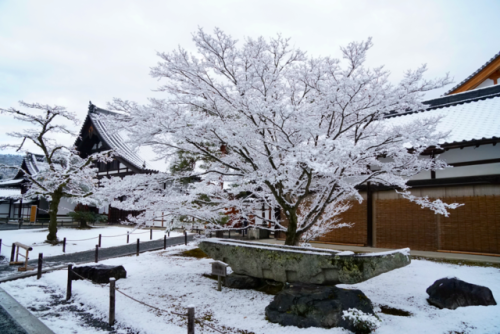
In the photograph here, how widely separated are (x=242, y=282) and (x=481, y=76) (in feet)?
52.6

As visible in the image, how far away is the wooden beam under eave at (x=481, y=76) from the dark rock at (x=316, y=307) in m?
15.1

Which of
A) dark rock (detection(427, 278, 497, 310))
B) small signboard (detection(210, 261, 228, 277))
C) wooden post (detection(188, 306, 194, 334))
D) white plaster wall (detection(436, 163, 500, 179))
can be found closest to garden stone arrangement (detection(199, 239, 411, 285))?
small signboard (detection(210, 261, 228, 277))

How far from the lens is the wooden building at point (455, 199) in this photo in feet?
31.4

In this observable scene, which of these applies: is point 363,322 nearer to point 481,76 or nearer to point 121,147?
point 481,76

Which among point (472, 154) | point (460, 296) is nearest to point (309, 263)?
point (460, 296)

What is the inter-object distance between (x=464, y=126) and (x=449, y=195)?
269cm

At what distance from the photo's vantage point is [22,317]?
5480mm

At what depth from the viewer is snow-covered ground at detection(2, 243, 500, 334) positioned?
496cm

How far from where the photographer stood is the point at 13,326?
515 centimetres

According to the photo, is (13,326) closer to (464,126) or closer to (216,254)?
(216,254)

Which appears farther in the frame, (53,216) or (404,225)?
(53,216)

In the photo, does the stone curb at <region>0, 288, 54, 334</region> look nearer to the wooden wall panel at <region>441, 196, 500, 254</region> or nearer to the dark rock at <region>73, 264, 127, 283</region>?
the dark rock at <region>73, 264, 127, 283</region>

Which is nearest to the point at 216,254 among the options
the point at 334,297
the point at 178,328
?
the point at 178,328

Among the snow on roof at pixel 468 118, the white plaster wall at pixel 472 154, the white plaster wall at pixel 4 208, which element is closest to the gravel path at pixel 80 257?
the white plaster wall at pixel 472 154
